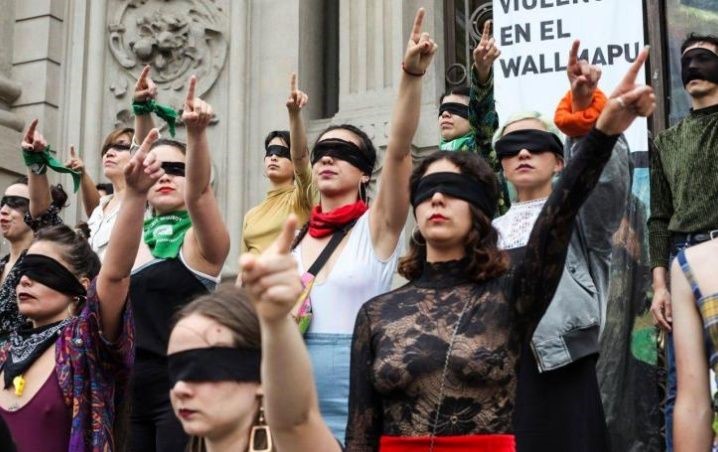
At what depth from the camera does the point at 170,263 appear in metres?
4.87

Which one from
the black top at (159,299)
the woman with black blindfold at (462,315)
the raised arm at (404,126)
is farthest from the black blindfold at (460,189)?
the black top at (159,299)

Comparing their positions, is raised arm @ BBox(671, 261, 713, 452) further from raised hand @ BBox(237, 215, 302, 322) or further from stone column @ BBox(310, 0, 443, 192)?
stone column @ BBox(310, 0, 443, 192)

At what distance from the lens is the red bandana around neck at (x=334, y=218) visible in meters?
4.64

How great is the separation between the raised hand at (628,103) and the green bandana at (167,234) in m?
2.27

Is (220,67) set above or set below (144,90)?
above

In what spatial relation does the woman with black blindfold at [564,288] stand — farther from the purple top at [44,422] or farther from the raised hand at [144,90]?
the raised hand at [144,90]

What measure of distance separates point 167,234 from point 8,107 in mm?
5322

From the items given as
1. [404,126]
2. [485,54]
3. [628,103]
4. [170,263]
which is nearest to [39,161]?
[170,263]

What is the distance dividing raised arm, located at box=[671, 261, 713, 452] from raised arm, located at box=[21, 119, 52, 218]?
12.7ft

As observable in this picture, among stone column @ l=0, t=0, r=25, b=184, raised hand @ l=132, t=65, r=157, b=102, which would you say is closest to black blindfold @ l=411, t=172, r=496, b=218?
raised hand @ l=132, t=65, r=157, b=102

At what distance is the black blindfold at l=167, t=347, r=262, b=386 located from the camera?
2842 mm

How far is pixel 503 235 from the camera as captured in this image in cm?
454

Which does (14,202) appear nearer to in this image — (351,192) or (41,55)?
(351,192)

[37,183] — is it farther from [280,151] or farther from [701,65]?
[701,65]
